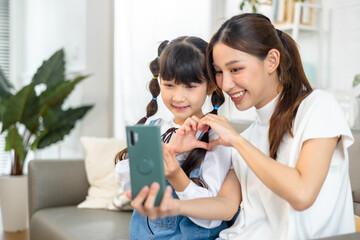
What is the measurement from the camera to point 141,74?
3.57 m

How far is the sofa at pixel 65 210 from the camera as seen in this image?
2.18 meters

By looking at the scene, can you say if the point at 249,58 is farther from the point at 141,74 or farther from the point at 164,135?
the point at 141,74

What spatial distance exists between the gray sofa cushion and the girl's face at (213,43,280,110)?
40.6 inches

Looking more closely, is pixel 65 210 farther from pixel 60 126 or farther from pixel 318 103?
pixel 318 103

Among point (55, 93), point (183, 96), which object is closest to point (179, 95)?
point (183, 96)

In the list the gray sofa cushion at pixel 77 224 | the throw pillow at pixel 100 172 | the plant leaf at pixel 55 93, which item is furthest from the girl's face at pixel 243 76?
the plant leaf at pixel 55 93

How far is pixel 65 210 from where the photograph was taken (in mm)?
2635

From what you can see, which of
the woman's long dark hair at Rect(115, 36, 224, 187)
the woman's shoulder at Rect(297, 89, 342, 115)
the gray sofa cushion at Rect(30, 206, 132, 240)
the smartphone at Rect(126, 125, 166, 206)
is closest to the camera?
the smartphone at Rect(126, 125, 166, 206)

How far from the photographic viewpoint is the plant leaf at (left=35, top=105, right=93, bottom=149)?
12.2 ft

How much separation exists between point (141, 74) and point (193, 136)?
2258 mm

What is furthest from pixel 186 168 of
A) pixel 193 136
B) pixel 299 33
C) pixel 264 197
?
pixel 299 33

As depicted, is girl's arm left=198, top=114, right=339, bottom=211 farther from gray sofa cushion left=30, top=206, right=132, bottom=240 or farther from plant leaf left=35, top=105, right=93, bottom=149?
plant leaf left=35, top=105, right=93, bottom=149

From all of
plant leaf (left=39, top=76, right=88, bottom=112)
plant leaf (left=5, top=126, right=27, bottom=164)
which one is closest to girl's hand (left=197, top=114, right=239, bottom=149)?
Answer: plant leaf (left=39, top=76, right=88, bottom=112)

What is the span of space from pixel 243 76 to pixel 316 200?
39 centimetres
